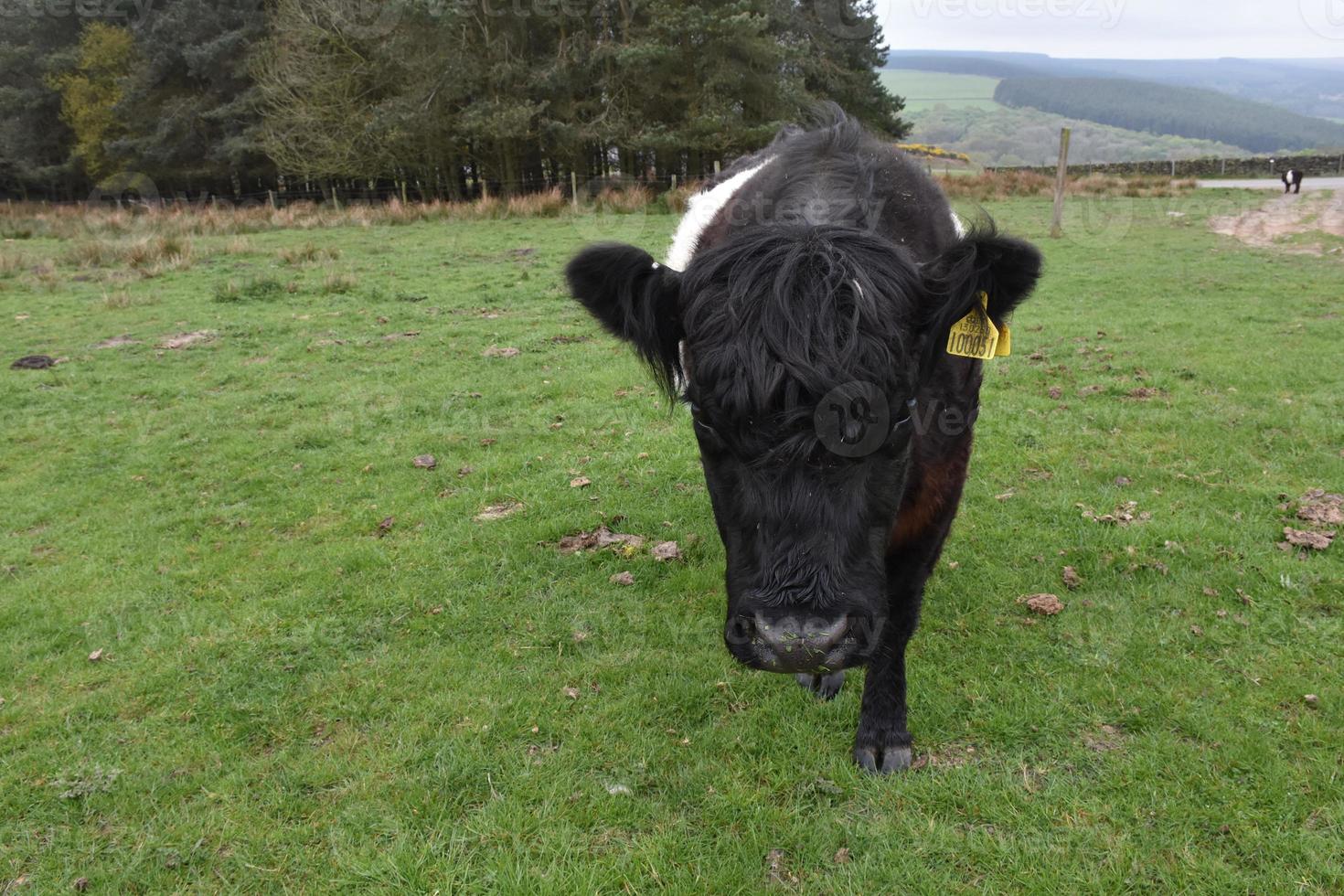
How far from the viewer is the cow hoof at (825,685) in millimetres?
4008

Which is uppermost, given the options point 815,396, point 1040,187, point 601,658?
point 1040,187

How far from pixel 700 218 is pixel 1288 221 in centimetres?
2418

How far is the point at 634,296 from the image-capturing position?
3057 mm

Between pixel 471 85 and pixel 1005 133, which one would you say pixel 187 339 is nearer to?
pixel 471 85

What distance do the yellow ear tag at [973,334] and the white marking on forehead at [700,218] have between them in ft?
→ 5.39

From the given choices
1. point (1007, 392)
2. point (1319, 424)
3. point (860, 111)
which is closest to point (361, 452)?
point (1007, 392)

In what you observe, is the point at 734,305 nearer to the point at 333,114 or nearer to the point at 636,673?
the point at 636,673

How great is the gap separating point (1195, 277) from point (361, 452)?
14.6 meters

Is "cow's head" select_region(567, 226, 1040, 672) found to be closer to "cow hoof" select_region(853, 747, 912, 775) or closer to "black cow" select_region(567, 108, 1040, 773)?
A: "black cow" select_region(567, 108, 1040, 773)

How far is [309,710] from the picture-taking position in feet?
12.9

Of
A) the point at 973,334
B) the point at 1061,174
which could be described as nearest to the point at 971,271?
the point at 973,334

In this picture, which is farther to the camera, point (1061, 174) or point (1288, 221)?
point (1288, 221)

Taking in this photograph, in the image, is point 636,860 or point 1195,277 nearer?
point 636,860

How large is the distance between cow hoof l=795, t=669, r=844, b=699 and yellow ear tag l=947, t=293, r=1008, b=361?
1949mm
